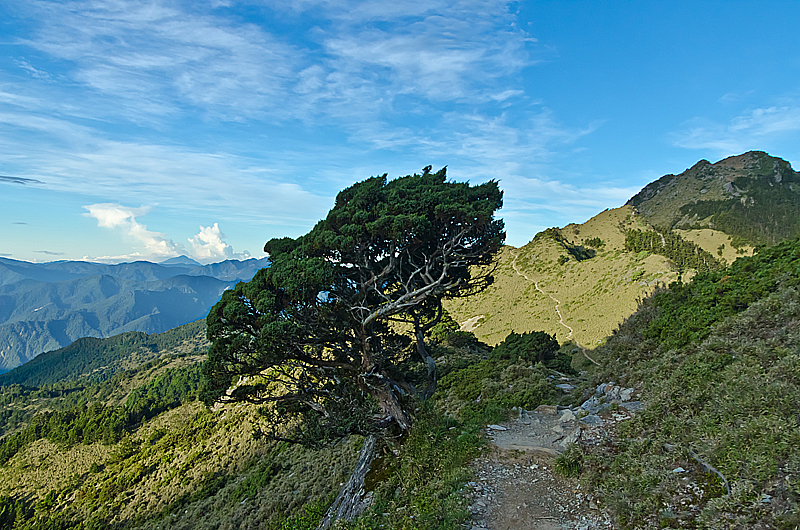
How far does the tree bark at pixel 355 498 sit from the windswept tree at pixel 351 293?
55.1 inches

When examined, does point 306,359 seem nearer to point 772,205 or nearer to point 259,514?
point 259,514

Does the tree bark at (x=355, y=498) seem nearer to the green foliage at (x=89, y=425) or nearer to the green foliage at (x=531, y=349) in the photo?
the green foliage at (x=531, y=349)

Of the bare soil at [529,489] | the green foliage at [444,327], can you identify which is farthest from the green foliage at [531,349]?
the bare soil at [529,489]

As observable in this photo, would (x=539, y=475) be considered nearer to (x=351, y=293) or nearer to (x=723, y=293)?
(x=351, y=293)

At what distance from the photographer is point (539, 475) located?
986 cm

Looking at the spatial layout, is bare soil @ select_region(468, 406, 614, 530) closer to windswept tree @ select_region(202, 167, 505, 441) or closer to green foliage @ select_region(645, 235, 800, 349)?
windswept tree @ select_region(202, 167, 505, 441)

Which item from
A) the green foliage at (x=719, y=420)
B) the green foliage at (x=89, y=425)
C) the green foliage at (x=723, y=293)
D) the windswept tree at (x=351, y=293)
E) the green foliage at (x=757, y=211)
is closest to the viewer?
the green foliage at (x=719, y=420)

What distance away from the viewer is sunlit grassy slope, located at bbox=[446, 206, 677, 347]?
50438 millimetres

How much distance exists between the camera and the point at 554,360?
26328mm

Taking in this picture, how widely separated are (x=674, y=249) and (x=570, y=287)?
17451mm

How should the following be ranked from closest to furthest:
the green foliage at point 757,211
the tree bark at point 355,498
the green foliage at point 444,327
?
the tree bark at point 355,498 < the green foliage at point 444,327 < the green foliage at point 757,211

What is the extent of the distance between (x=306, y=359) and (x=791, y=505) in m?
13.1

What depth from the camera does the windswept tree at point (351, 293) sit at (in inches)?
517

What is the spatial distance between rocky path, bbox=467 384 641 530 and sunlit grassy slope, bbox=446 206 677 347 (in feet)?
74.8
